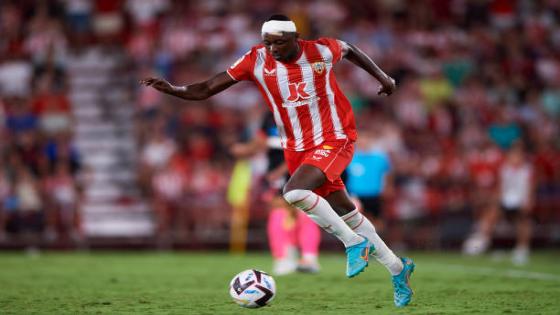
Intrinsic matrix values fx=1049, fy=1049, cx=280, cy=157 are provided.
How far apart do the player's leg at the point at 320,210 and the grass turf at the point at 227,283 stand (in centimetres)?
50

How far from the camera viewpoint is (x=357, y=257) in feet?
29.1

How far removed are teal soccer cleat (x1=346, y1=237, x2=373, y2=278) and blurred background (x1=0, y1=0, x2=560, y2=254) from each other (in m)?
11.3

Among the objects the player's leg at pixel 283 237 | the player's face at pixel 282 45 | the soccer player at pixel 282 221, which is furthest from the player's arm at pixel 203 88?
the player's leg at pixel 283 237

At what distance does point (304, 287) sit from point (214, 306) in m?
2.39

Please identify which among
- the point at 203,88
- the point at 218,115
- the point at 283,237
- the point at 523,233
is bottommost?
the point at 523,233

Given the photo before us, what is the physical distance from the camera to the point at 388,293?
426 inches

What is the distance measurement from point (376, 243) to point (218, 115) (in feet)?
43.0

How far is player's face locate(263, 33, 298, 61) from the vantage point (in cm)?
925

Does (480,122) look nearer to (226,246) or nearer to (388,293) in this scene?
(226,246)

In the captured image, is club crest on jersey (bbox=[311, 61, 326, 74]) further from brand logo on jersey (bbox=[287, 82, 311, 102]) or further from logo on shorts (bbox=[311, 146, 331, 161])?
logo on shorts (bbox=[311, 146, 331, 161])

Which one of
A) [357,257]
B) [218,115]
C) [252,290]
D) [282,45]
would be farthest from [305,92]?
[218,115]

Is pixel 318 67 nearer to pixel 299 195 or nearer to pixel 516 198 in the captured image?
pixel 299 195

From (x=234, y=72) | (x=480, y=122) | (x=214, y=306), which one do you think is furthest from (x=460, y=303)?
(x=480, y=122)

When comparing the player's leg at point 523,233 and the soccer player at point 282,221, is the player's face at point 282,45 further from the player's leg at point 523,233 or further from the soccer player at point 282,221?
the player's leg at point 523,233
